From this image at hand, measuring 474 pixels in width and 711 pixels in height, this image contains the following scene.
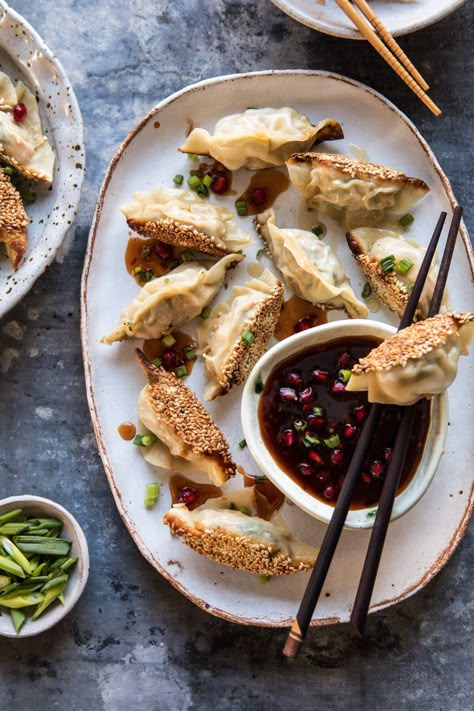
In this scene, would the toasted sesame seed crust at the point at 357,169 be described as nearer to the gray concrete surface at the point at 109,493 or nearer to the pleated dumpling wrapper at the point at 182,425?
the gray concrete surface at the point at 109,493

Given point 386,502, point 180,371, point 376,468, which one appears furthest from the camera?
point 180,371

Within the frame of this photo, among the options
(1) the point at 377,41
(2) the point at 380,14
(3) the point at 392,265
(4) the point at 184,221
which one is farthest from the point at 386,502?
(2) the point at 380,14

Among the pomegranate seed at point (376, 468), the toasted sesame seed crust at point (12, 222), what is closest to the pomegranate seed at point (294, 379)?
the pomegranate seed at point (376, 468)

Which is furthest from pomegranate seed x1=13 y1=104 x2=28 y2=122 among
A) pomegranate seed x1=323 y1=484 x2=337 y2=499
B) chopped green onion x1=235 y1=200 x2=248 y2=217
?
pomegranate seed x1=323 y1=484 x2=337 y2=499

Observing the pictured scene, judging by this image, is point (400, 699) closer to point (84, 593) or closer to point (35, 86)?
point (84, 593)

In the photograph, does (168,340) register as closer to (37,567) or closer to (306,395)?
(306,395)

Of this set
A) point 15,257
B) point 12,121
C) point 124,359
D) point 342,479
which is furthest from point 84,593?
point 12,121
